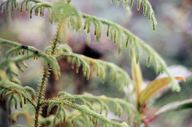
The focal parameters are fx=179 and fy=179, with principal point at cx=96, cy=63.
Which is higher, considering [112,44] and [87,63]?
[112,44]

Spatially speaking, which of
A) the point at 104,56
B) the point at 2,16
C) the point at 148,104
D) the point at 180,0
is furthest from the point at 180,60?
the point at 2,16

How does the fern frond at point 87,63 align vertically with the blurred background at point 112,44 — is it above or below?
below

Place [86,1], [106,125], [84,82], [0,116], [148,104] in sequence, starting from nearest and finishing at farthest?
[106,125], [148,104], [0,116], [84,82], [86,1]

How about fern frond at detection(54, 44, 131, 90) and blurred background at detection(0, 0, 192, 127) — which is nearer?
fern frond at detection(54, 44, 131, 90)

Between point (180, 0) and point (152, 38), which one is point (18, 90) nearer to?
point (152, 38)

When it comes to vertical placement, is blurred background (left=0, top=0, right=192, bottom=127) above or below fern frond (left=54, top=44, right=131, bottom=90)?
above

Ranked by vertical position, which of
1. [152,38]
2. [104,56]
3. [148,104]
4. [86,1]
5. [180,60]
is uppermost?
[86,1]

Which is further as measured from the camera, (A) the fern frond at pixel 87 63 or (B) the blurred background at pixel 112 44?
(B) the blurred background at pixel 112 44

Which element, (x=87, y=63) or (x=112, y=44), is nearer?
(x=87, y=63)
